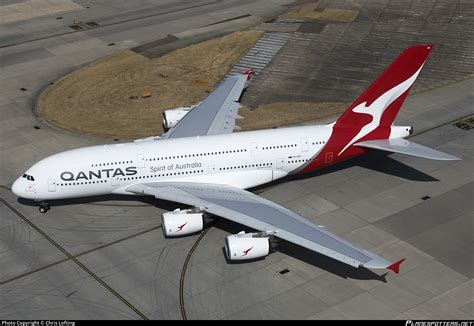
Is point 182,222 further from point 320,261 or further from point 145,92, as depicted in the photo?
point 145,92

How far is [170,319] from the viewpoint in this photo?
4466 cm

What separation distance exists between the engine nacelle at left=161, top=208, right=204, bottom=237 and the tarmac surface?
149cm

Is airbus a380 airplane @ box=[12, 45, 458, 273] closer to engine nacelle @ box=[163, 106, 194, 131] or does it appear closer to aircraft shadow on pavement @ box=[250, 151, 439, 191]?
aircraft shadow on pavement @ box=[250, 151, 439, 191]

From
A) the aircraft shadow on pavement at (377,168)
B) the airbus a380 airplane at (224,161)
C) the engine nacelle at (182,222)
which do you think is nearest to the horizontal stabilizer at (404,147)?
the airbus a380 airplane at (224,161)

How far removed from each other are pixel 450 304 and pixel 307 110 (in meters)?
32.3

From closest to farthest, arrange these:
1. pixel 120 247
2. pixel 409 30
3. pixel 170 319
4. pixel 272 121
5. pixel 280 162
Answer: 1. pixel 170 319
2. pixel 120 247
3. pixel 280 162
4. pixel 272 121
5. pixel 409 30

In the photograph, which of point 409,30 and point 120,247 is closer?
point 120,247

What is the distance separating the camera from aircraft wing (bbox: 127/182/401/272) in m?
45.3

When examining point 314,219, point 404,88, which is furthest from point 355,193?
point 404,88

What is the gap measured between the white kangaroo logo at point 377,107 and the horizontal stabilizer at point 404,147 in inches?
36.0

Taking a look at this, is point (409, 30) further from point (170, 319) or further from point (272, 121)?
point (170, 319)

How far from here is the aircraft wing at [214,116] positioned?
61875 mm
